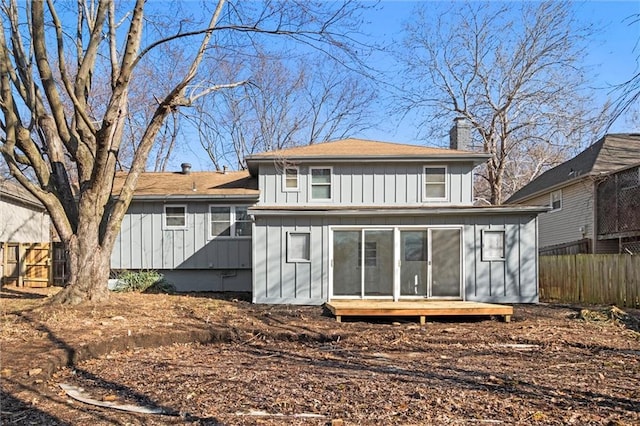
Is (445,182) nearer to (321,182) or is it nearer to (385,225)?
(385,225)

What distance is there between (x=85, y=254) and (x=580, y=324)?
1035cm

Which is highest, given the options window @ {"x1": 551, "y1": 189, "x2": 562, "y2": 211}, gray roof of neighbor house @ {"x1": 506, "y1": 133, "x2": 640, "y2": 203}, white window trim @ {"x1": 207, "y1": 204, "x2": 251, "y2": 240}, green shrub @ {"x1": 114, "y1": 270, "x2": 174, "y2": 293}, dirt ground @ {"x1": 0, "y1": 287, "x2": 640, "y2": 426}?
gray roof of neighbor house @ {"x1": 506, "y1": 133, "x2": 640, "y2": 203}

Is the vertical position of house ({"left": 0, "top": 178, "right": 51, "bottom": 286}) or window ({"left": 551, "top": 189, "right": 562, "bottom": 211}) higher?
window ({"left": 551, "top": 189, "right": 562, "bottom": 211})

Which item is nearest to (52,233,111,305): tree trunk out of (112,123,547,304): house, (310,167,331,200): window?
(112,123,547,304): house

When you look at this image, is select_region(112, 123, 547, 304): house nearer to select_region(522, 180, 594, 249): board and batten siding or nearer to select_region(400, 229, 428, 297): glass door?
select_region(400, 229, 428, 297): glass door

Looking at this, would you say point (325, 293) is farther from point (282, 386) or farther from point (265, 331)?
point (282, 386)

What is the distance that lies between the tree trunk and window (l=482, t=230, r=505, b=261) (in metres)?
9.27

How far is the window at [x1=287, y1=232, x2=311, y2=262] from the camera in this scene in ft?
43.7

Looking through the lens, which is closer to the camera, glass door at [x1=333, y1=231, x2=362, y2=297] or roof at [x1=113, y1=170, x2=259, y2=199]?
glass door at [x1=333, y1=231, x2=362, y2=297]

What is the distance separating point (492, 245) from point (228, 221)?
7.98 meters

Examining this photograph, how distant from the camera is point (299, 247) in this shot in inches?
527

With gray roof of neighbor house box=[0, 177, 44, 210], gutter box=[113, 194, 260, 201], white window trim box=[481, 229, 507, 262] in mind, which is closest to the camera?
white window trim box=[481, 229, 507, 262]

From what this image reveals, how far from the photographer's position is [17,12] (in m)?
12.2

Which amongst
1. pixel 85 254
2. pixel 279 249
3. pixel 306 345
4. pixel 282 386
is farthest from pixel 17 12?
pixel 282 386
